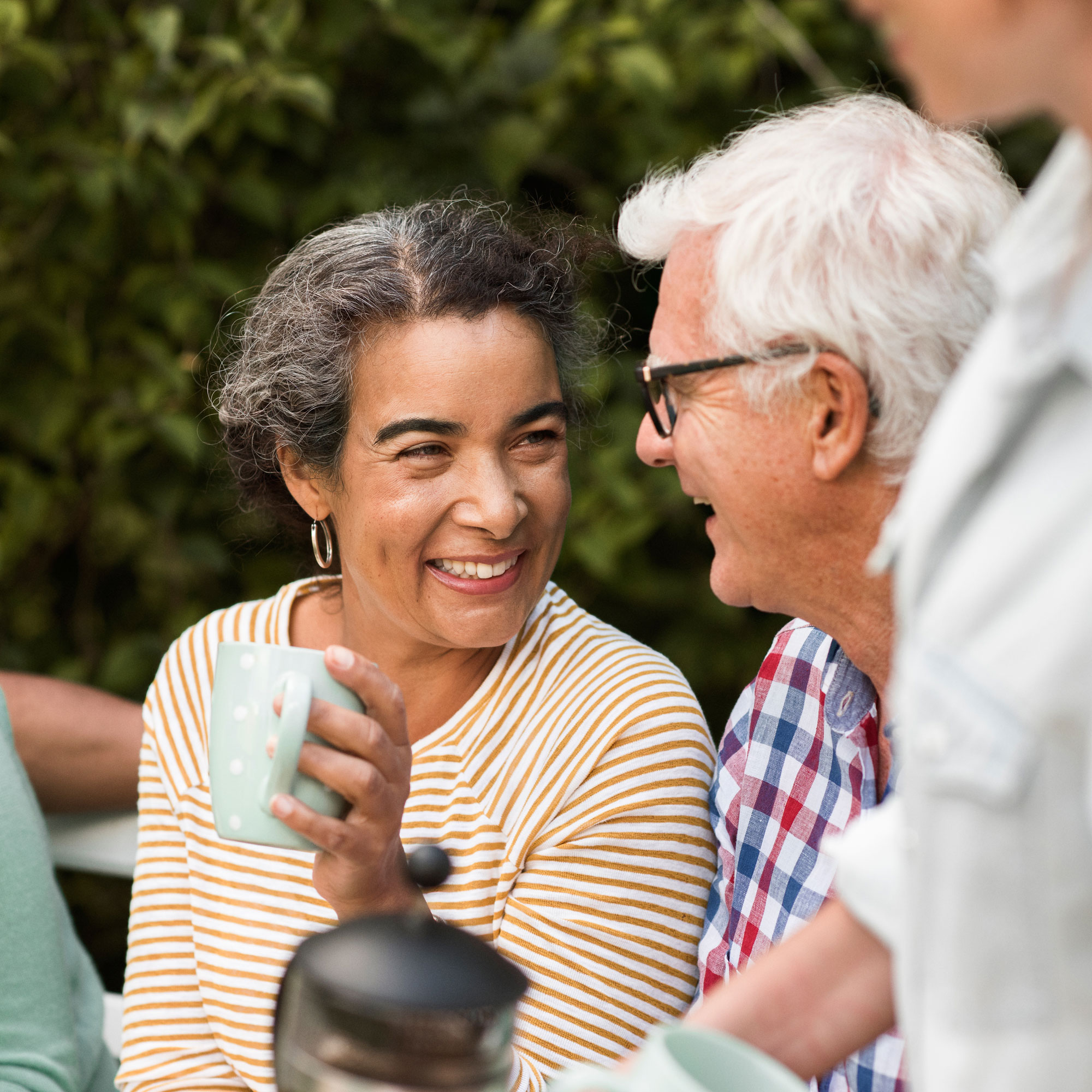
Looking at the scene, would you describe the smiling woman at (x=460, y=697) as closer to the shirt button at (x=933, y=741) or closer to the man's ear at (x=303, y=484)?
the man's ear at (x=303, y=484)

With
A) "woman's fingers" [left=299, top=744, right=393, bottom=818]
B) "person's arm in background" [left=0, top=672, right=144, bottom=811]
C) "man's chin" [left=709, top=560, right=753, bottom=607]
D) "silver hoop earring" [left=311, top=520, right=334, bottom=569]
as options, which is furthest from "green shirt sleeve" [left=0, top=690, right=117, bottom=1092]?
"man's chin" [left=709, top=560, right=753, bottom=607]

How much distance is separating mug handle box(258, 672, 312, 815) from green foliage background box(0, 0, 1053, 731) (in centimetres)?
127

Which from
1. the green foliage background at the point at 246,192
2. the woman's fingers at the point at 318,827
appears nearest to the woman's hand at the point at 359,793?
the woman's fingers at the point at 318,827

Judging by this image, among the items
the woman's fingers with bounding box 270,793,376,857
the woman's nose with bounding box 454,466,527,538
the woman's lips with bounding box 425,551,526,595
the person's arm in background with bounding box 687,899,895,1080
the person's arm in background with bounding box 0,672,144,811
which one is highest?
the woman's nose with bounding box 454,466,527,538

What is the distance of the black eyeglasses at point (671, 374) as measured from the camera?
1.26 m

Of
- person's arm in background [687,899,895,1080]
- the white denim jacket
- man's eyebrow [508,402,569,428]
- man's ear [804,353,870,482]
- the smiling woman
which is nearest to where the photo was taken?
the white denim jacket

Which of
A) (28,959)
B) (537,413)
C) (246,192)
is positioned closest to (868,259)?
(537,413)

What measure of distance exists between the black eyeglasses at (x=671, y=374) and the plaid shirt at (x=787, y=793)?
351 mm

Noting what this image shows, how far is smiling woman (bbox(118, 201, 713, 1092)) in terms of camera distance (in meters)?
1.54

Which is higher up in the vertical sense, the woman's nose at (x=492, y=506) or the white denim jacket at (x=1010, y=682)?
the woman's nose at (x=492, y=506)

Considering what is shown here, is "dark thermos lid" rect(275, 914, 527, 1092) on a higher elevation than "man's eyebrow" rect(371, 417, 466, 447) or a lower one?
lower

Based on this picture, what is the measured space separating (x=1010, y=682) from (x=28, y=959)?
140 centimetres

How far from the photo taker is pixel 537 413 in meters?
1.66

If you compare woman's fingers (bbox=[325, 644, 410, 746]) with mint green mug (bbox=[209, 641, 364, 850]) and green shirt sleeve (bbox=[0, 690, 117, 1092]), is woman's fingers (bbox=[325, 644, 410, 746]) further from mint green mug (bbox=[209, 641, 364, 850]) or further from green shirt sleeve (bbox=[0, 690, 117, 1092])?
green shirt sleeve (bbox=[0, 690, 117, 1092])
